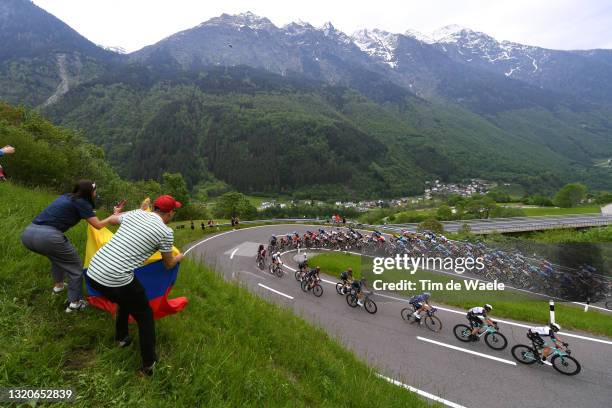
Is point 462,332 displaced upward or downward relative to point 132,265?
downward

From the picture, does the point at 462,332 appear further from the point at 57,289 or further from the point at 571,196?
the point at 571,196

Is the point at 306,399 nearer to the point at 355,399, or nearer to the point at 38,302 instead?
the point at 355,399

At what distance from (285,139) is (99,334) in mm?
161861

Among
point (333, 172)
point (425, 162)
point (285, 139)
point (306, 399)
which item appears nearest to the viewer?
point (306, 399)

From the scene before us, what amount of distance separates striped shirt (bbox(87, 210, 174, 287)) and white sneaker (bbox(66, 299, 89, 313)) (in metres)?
1.08

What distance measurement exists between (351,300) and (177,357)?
1129 centimetres

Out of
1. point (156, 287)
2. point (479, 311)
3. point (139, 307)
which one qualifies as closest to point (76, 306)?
point (156, 287)

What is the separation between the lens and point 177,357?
3.30 m

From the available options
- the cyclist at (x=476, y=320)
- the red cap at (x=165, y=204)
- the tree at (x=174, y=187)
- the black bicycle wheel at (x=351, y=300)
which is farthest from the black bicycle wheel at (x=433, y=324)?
the tree at (x=174, y=187)

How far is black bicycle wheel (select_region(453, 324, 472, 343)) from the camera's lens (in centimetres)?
999

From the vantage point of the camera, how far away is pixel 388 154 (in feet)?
558

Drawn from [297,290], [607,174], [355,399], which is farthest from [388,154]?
[355,399]

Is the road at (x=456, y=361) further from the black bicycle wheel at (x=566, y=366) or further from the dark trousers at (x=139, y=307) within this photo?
the dark trousers at (x=139, y=307)

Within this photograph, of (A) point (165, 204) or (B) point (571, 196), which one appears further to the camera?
(B) point (571, 196)
